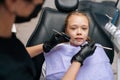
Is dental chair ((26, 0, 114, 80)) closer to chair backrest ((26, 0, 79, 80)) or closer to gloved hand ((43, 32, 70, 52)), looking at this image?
chair backrest ((26, 0, 79, 80))

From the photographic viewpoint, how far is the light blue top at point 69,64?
4.84 ft

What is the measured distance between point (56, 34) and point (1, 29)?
0.95m

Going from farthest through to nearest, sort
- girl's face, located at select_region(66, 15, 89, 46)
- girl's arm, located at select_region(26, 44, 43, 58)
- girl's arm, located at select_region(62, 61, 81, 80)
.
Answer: girl's face, located at select_region(66, 15, 89, 46) < girl's arm, located at select_region(26, 44, 43, 58) < girl's arm, located at select_region(62, 61, 81, 80)

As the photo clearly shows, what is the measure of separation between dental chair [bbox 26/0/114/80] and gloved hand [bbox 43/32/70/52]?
0.12m

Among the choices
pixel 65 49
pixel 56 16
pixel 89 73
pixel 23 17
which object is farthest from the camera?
pixel 56 16

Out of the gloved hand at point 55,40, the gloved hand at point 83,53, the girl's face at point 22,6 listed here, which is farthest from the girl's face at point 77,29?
the girl's face at point 22,6

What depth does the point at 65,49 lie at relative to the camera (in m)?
1.58

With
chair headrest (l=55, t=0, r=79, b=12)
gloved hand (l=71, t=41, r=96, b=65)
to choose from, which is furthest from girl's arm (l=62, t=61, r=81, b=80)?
chair headrest (l=55, t=0, r=79, b=12)

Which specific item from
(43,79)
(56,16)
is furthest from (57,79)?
(56,16)

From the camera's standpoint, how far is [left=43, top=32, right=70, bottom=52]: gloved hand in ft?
4.93

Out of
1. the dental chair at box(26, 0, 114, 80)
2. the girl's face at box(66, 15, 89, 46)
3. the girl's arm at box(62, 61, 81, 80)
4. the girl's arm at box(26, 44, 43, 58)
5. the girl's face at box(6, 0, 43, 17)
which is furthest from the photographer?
the dental chair at box(26, 0, 114, 80)

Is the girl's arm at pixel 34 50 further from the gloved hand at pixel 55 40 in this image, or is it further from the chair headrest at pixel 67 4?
the chair headrest at pixel 67 4

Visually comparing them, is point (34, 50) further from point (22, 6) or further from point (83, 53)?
point (22, 6)

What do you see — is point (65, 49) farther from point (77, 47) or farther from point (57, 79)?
point (57, 79)
